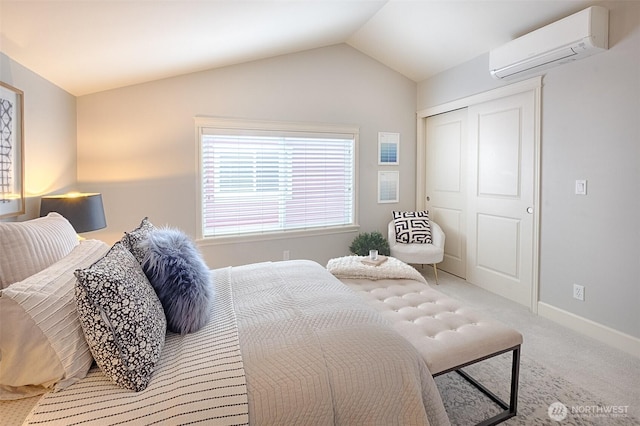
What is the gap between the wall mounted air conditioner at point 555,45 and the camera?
234 cm

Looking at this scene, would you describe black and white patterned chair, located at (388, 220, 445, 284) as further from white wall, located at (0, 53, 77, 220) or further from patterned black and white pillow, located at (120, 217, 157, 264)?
white wall, located at (0, 53, 77, 220)

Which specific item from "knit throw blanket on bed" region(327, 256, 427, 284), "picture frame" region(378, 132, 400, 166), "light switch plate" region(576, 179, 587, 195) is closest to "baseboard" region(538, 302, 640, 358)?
"light switch plate" region(576, 179, 587, 195)

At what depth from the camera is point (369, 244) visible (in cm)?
394

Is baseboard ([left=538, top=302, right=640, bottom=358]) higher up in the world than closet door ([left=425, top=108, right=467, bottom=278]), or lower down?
lower down

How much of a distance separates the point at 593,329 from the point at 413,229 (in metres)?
1.89

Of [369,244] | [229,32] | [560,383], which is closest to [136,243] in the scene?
[229,32]

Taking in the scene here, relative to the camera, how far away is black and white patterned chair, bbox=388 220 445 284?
3752 millimetres

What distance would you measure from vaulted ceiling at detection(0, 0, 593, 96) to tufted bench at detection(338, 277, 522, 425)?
2132mm

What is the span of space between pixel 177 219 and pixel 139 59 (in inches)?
59.6

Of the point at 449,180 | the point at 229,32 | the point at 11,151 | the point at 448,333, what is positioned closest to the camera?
the point at 448,333

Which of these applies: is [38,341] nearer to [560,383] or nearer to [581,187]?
[560,383]

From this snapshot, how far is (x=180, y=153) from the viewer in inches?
132

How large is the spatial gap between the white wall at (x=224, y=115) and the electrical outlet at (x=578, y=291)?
2.12 metres

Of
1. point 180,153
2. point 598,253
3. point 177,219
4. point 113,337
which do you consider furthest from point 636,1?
point 177,219
